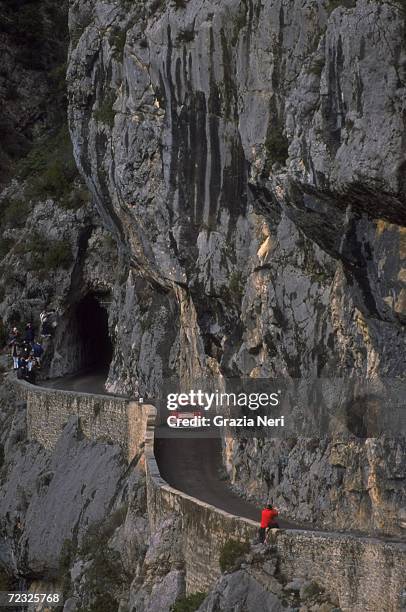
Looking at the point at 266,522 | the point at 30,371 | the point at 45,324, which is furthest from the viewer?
the point at 45,324

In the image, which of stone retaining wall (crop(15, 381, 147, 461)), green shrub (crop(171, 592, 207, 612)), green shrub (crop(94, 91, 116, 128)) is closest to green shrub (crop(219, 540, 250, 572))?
green shrub (crop(171, 592, 207, 612))

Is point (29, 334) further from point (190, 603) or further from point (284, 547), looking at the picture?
point (284, 547)

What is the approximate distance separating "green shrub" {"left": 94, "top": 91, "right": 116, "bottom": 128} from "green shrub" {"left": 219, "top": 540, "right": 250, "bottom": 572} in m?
14.4

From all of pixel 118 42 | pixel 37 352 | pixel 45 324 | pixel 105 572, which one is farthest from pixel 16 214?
pixel 105 572

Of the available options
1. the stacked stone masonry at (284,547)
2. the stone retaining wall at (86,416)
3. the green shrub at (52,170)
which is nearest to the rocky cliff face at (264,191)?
the stacked stone masonry at (284,547)

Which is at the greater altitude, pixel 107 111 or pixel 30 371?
pixel 107 111

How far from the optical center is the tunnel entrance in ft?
184

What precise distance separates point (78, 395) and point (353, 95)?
18.8 m

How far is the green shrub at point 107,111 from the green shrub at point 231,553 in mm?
14376

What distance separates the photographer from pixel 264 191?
108 ft

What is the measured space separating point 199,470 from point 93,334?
22301 millimetres

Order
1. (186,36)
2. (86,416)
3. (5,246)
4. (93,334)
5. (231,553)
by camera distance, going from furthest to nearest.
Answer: (5,246) < (93,334) < (86,416) < (186,36) < (231,553)

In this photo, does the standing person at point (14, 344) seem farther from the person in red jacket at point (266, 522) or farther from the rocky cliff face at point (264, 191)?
the person in red jacket at point (266, 522)

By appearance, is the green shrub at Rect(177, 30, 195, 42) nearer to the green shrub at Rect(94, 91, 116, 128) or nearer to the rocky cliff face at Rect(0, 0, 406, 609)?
the rocky cliff face at Rect(0, 0, 406, 609)
